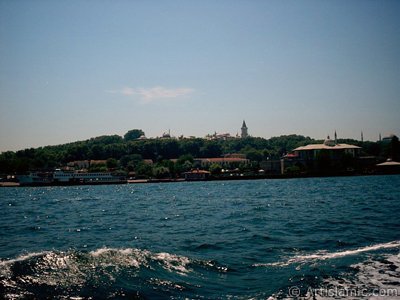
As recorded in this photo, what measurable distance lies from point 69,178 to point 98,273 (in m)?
106

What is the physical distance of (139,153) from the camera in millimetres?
160875

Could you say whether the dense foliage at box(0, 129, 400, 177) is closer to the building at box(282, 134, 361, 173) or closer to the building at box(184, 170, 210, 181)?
the building at box(184, 170, 210, 181)

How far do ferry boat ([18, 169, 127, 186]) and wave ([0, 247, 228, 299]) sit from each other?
3939 inches

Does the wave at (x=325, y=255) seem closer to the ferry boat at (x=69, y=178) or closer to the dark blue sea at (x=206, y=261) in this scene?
the dark blue sea at (x=206, y=261)

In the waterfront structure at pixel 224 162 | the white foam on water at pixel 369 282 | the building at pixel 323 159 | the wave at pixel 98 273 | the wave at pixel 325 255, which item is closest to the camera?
the white foam on water at pixel 369 282

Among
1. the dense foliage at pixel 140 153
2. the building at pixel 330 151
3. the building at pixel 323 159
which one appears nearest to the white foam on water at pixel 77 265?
the building at pixel 323 159

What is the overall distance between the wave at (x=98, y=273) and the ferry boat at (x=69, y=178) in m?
100

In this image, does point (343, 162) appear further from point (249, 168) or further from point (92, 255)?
point (92, 255)

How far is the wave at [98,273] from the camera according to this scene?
870 centimetres

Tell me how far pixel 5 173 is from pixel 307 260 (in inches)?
5157

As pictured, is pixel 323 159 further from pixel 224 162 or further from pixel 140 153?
pixel 140 153

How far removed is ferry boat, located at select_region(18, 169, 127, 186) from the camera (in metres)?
108

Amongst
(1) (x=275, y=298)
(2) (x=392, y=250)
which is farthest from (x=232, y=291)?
(2) (x=392, y=250)

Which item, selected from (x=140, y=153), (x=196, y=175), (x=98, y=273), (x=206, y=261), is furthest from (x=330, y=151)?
(x=98, y=273)
